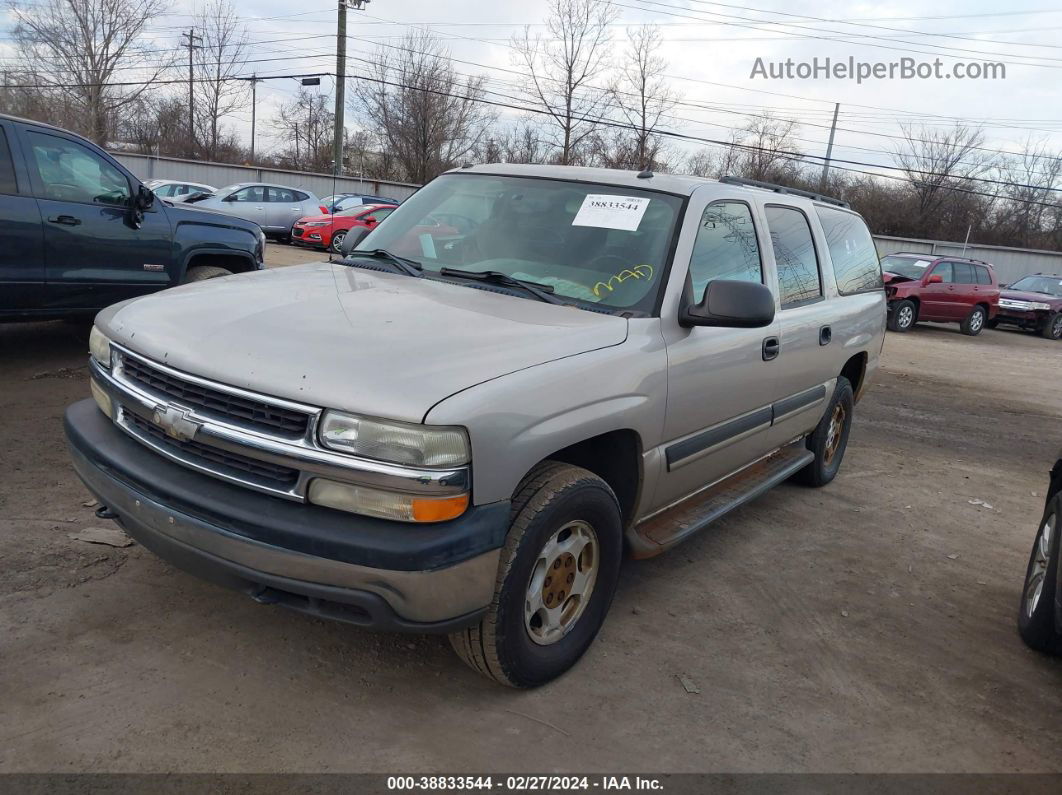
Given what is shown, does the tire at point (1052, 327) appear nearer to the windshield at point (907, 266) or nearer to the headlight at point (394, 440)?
the windshield at point (907, 266)

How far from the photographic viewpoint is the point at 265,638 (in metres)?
2.99

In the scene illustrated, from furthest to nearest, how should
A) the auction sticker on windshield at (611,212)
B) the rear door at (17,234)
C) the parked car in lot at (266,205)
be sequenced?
the parked car in lot at (266,205) < the rear door at (17,234) < the auction sticker on windshield at (611,212)

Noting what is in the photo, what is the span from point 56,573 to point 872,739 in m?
3.30

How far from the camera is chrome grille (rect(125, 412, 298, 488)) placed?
7.71 ft

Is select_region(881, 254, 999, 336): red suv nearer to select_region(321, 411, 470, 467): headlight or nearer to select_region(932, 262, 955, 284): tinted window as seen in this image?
select_region(932, 262, 955, 284): tinted window

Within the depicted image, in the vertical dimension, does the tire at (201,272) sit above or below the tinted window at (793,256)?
below

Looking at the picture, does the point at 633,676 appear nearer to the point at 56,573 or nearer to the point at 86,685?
the point at 86,685

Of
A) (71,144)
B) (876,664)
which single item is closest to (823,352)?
(876,664)

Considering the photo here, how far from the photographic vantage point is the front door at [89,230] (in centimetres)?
574

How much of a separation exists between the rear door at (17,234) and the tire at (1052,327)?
69.6 ft

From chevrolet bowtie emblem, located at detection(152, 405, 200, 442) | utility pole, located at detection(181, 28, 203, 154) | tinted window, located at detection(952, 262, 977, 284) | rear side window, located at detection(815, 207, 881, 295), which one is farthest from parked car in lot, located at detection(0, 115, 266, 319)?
utility pole, located at detection(181, 28, 203, 154)

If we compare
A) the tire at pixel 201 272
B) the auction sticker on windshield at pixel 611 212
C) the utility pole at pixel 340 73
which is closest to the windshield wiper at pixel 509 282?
the auction sticker on windshield at pixel 611 212

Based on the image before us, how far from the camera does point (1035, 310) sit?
63.0ft

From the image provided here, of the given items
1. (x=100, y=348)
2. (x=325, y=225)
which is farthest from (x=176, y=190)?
(x=100, y=348)
